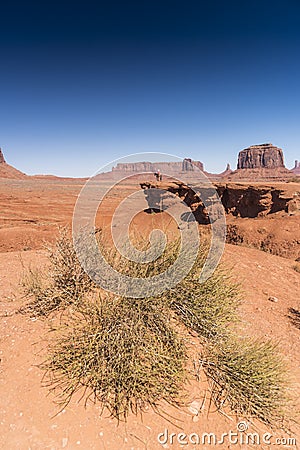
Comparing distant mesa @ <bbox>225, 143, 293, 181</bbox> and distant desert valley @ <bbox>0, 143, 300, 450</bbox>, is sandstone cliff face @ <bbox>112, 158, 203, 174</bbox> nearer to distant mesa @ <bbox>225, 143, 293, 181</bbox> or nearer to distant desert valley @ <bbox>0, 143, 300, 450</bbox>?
distant desert valley @ <bbox>0, 143, 300, 450</bbox>

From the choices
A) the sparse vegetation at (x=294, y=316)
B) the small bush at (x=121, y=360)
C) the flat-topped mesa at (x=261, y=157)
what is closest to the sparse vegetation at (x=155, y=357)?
the small bush at (x=121, y=360)

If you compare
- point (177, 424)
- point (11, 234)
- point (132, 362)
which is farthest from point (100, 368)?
point (11, 234)

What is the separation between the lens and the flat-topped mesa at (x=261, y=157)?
10550cm

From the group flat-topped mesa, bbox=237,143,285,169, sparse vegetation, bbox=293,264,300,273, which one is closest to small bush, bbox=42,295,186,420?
sparse vegetation, bbox=293,264,300,273

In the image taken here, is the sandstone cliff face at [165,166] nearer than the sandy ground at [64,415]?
No

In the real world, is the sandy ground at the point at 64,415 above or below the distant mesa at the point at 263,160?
below

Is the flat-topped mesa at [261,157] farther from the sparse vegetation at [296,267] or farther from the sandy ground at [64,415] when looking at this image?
the sandy ground at [64,415]

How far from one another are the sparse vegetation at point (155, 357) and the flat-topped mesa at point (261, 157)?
114985 millimetres

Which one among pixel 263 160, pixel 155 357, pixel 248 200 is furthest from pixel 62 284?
pixel 263 160

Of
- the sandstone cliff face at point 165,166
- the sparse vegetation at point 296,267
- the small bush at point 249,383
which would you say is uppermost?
the sandstone cliff face at point 165,166

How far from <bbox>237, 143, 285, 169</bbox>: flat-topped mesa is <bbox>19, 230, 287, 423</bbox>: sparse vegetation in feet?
377

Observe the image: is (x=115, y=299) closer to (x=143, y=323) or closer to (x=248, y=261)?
(x=143, y=323)

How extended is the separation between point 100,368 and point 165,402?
73cm

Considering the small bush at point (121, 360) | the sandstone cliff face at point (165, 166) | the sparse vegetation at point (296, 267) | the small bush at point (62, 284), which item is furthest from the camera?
the sparse vegetation at point (296, 267)
